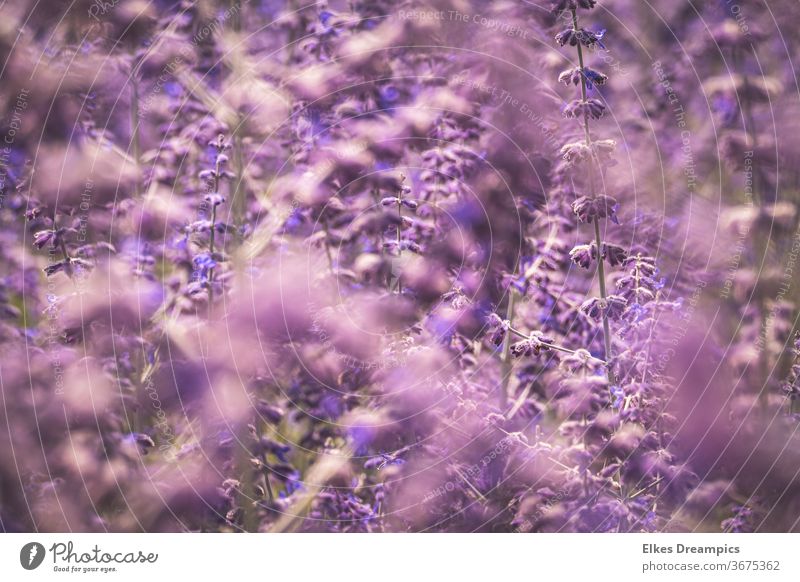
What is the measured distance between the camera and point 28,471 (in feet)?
5.22

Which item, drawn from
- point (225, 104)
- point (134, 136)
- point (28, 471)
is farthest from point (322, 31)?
point (28, 471)

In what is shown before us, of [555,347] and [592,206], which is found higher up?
[592,206]

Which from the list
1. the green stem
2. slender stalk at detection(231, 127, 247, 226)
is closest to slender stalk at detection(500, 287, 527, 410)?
the green stem

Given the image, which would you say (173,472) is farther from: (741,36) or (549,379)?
(741,36)

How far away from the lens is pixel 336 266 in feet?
5.25

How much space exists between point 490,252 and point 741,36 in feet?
2.63

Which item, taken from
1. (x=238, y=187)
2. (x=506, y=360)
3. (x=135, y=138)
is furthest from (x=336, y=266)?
(x=135, y=138)

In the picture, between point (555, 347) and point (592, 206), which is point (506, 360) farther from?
point (592, 206)

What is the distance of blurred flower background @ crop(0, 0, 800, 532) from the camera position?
1589 millimetres
